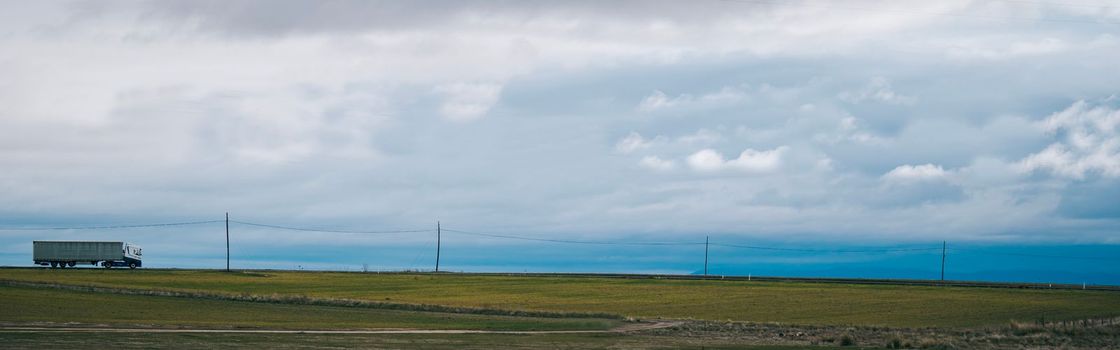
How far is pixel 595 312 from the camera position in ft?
241

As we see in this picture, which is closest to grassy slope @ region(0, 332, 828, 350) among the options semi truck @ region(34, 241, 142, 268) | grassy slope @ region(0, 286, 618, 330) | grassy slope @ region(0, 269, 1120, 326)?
grassy slope @ region(0, 286, 618, 330)

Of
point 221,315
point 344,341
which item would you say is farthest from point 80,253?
point 344,341

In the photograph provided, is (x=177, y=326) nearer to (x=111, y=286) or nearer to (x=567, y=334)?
(x=567, y=334)

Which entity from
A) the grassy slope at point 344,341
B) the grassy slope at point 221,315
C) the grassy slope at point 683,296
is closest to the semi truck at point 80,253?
the grassy slope at point 683,296

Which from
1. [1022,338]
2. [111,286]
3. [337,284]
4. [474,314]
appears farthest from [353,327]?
[337,284]

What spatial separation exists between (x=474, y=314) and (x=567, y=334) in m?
18.5

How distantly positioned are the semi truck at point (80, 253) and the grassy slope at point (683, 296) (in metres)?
10.9

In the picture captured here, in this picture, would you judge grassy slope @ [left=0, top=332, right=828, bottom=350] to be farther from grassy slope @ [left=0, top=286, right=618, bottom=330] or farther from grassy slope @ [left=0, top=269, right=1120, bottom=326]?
grassy slope @ [left=0, top=269, right=1120, bottom=326]

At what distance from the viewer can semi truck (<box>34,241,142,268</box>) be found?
121688 millimetres

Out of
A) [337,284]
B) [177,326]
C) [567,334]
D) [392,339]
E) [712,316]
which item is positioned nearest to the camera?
[392,339]

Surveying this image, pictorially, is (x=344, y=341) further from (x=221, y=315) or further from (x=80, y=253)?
(x=80, y=253)

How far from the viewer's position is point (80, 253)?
123 metres

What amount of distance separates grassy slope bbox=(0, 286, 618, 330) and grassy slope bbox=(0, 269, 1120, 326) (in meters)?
10.6

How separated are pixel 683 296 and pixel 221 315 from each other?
3944cm
